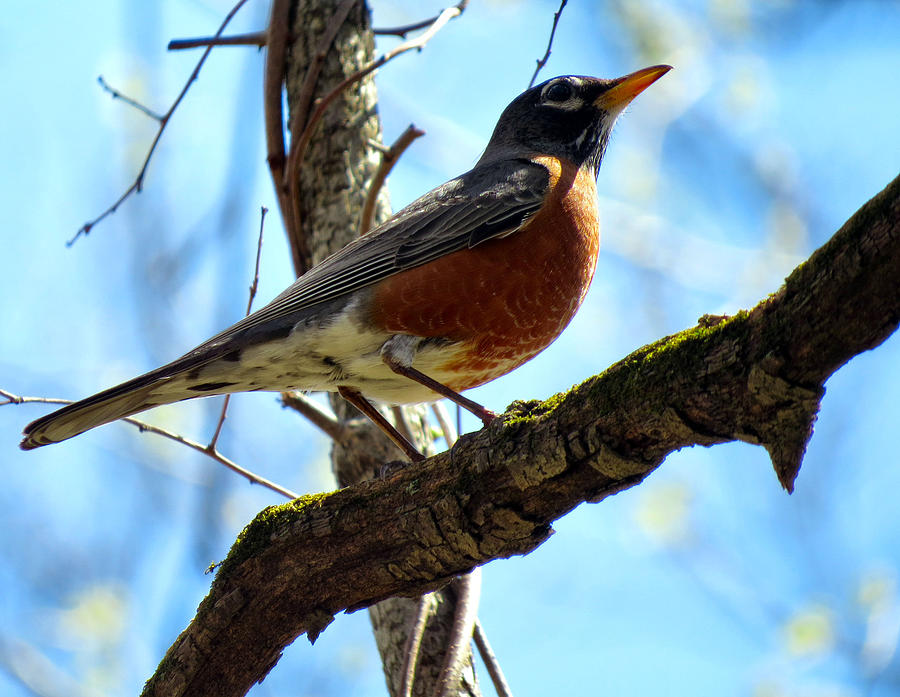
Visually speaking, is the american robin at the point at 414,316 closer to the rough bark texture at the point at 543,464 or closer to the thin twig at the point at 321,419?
the thin twig at the point at 321,419

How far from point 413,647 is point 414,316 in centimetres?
140

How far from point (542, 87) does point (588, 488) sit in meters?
3.52

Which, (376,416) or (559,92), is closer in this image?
(376,416)

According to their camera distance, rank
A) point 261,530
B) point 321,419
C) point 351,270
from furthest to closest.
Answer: point 321,419, point 351,270, point 261,530

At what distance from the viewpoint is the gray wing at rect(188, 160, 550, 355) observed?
156 inches

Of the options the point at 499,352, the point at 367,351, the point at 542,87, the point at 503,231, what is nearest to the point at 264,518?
the point at 367,351

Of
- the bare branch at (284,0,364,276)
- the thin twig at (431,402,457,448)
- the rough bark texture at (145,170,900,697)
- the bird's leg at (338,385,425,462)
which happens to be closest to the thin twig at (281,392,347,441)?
the bird's leg at (338,385,425,462)

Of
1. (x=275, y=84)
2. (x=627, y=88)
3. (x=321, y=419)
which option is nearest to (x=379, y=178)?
(x=275, y=84)

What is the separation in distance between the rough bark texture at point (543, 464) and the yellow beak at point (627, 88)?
2.82 m

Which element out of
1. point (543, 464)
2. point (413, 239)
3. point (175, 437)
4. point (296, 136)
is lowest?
point (543, 464)

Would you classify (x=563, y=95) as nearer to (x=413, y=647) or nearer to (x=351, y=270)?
(x=351, y=270)

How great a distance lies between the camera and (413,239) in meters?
4.13

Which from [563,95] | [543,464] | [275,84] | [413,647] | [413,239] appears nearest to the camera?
[543,464]

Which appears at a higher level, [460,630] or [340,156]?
[340,156]
